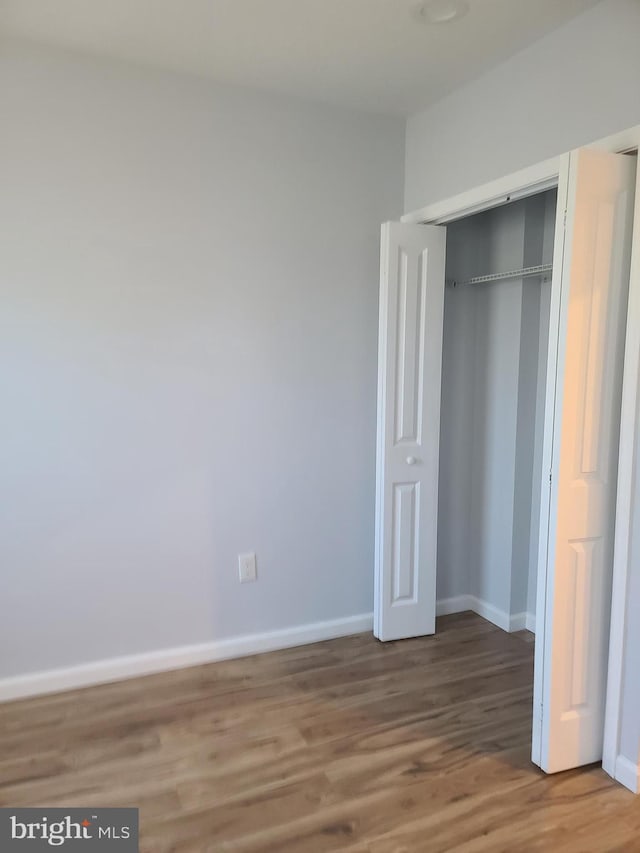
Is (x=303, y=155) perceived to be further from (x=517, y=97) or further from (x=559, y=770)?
(x=559, y=770)

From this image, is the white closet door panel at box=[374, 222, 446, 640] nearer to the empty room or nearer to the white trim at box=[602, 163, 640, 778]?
the empty room

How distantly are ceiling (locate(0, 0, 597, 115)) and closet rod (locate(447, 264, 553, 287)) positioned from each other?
2.83 feet

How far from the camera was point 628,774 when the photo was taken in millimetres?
2135

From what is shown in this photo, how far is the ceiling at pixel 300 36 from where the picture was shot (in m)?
→ 2.16

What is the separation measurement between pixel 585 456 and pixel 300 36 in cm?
184

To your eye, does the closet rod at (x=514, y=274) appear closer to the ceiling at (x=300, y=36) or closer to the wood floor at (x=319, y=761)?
the ceiling at (x=300, y=36)

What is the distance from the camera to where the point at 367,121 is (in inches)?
122

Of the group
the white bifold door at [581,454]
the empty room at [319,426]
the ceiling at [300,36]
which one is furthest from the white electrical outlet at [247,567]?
the ceiling at [300,36]

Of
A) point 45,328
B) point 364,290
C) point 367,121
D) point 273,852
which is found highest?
point 367,121

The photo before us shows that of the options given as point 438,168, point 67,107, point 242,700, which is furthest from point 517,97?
point 242,700

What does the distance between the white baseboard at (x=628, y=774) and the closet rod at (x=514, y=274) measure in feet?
6.48

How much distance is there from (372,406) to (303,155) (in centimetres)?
126

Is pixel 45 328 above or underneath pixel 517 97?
underneath

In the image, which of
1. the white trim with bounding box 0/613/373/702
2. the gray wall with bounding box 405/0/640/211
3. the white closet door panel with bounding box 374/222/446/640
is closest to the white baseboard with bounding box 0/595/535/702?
the white trim with bounding box 0/613/373/702
